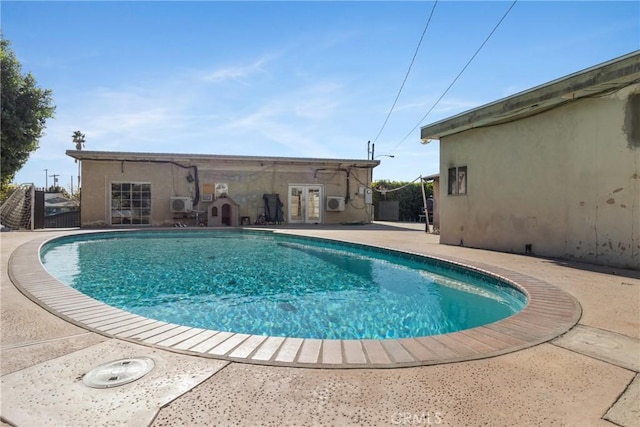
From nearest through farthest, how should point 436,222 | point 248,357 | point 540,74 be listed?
point 248,357, point 540,74, point 436,222

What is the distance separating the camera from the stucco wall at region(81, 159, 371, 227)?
48.0ft

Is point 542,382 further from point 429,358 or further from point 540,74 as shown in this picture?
point 540,74

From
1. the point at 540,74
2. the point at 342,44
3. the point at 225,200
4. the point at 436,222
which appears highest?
the point at 342,44

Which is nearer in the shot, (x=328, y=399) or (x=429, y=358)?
(x=328, y=399)

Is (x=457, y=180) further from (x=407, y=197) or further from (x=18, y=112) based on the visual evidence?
(x=18, y=112)

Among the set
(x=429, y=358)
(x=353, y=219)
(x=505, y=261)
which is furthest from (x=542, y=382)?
(x=353, y=219)

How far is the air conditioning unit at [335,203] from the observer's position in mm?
16828

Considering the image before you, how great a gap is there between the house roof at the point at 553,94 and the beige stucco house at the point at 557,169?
16 mm

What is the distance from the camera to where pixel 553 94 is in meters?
5.96

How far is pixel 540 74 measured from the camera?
321 inches

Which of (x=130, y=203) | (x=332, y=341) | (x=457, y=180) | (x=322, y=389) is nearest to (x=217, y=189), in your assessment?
(x=130, y=203)

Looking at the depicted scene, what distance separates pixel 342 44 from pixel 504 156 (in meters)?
5.97

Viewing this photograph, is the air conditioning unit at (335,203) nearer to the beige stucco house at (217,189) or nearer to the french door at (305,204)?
the beige stucco house at (217,189)

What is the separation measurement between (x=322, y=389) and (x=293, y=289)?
12.2 feet
